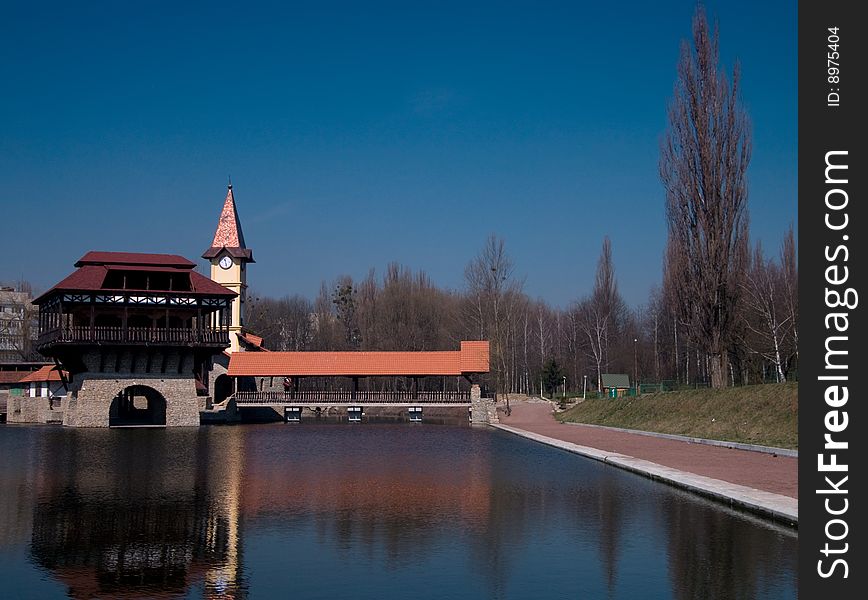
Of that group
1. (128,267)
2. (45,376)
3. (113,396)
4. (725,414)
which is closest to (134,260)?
(128,267)

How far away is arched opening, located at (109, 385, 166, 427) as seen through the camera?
47094 mm

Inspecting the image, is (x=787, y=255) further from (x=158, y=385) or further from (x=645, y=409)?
(x=158, y=385)

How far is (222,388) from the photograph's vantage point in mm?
54688

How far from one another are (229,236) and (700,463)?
4666 cm

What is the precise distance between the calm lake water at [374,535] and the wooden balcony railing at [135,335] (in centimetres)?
2224

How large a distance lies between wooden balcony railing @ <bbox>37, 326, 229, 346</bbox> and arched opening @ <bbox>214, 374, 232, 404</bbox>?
8565mm

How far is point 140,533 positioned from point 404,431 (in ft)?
91.1

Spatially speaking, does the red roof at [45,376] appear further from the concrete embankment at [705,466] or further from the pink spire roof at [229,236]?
the concrete embankment at [705,466]

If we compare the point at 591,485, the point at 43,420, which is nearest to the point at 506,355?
the point at 43,420

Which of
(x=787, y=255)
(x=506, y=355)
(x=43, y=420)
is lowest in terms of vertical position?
(x=43, y=420)

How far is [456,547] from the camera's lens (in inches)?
432

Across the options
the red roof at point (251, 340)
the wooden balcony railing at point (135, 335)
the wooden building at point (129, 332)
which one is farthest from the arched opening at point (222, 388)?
the wooden balcony railing at point (135, 335)

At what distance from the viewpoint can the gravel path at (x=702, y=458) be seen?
16.5m

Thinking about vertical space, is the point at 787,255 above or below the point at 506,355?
above
